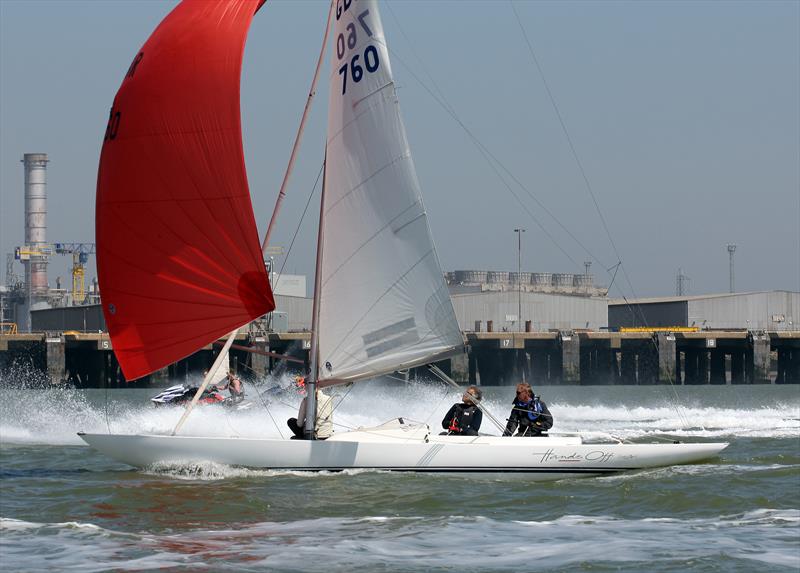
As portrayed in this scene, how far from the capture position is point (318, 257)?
63.3 ft

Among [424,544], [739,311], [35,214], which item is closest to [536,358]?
[739,311]

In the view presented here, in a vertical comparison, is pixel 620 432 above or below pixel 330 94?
below

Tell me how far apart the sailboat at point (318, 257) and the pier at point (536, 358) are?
3979 centimetres

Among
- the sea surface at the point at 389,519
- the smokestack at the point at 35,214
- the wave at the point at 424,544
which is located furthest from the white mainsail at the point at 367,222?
the smokestack at the point at 35,214

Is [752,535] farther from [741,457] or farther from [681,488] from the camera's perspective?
[741,457]

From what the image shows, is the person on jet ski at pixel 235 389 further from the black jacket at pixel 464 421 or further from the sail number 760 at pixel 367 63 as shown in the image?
the sail number 760 at pixel 367 63

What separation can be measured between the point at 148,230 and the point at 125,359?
76.7 inches

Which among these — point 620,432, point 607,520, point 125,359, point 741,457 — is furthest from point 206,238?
point 620,432

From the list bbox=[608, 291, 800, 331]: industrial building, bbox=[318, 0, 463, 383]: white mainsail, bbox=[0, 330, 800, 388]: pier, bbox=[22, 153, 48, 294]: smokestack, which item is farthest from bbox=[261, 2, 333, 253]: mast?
bbox=[22, 153, 48, 294]: smokestack

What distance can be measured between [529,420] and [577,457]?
0.92 m

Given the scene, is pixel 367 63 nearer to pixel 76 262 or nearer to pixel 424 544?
pixel 424 544

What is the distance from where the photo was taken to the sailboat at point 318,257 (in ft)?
59.9

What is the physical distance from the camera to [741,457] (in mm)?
23281

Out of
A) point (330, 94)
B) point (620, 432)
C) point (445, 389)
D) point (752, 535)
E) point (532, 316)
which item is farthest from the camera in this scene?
point (532, 316)
